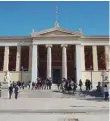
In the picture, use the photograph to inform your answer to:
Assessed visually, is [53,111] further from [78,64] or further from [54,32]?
[54,32]

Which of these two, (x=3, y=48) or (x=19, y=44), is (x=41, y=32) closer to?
(x=19, y=44)

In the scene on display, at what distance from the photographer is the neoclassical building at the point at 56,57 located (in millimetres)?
44094

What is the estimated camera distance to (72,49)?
1937 inches

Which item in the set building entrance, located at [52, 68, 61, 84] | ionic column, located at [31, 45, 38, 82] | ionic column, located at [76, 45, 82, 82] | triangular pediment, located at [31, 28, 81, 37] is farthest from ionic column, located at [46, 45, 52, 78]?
ionic column, located at [76, 45, 82, 82]

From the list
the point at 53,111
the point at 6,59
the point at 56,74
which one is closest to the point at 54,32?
the point at 56,74

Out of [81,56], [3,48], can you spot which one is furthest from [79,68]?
[3,48]

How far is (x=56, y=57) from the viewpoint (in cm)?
4875

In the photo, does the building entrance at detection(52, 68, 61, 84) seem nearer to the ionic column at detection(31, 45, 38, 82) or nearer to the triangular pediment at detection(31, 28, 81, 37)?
the ionic column at detection(31, 45, 38, 82)

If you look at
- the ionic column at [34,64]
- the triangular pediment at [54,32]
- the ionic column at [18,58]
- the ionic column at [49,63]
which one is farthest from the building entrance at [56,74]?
the triangular pediment at [54,32]

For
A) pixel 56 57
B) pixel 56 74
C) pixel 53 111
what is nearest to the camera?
pixel 53 111

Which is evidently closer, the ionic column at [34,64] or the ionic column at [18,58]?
the ionic column at [34,64]

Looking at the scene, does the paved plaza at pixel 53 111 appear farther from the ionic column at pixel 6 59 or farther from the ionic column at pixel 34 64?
the ionic column at pixel 6 59

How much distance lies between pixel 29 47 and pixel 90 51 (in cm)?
1259

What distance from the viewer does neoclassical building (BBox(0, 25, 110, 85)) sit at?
44.1 m
